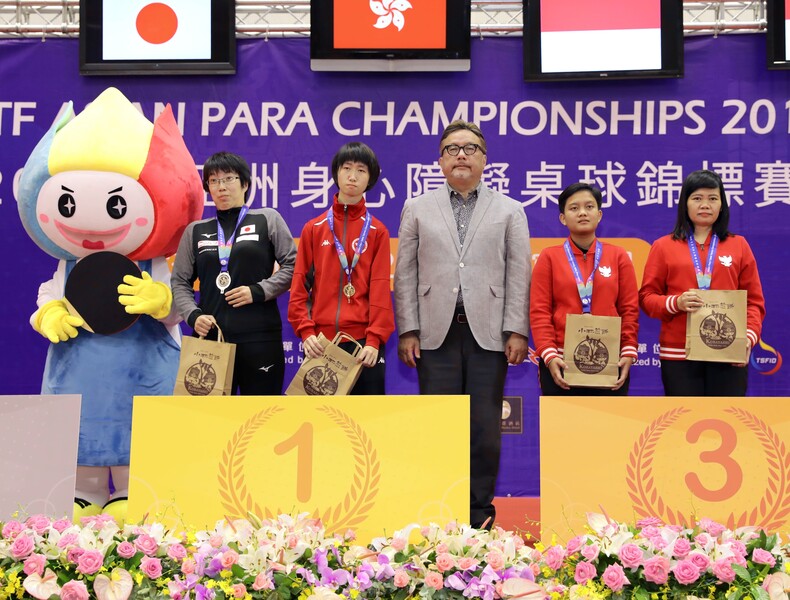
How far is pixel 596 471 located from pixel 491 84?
9.55ft

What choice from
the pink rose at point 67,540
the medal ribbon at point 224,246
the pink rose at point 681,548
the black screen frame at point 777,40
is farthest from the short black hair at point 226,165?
the black screen frame at point 777,40

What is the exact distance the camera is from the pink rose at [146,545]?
2.06 m

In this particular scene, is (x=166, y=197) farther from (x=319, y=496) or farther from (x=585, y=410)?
(x=585, y=410)

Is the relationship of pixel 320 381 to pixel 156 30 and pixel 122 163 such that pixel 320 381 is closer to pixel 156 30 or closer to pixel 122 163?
pixel 122 163

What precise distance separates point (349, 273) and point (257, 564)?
5.29 feet

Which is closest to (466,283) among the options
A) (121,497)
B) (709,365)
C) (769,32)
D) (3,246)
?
(709,365)

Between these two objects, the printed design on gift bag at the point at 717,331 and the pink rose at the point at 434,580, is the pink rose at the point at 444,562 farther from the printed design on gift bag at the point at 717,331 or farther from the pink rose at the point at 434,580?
the printed design on gift bag at the point at 717,331

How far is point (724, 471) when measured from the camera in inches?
88.4

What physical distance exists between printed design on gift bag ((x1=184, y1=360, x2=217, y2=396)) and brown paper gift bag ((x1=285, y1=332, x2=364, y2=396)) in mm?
329

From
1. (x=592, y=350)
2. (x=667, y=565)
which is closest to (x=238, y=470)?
(x=667, y=565)

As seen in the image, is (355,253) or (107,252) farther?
(107,252)

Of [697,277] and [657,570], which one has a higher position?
[697,277]

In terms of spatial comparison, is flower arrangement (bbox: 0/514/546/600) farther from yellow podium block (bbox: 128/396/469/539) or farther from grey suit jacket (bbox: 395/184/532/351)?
grey suit jacket (bbox: 395/184/532/351)

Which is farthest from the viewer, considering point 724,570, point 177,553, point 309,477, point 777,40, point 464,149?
point 777,40
